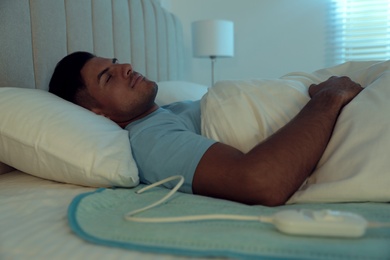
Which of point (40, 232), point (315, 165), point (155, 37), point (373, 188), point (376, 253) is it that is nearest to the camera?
point (376, 253)

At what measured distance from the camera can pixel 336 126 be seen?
35.1 inches

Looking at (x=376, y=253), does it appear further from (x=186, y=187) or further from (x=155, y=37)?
(x=155, y=37)

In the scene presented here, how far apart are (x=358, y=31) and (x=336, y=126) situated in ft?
7.35

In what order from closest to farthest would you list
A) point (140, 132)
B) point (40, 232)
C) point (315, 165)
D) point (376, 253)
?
point (376, 253) < point (40, 232) < point (315, 165) < point (140, 132)

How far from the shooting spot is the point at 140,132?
101 centimetres

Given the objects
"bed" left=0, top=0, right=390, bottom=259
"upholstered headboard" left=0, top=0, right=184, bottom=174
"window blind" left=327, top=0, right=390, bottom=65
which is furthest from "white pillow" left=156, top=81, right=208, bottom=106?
"window blind" left=327, top=0, right=390, bottom=65

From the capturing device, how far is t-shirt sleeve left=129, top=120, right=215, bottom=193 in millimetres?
878

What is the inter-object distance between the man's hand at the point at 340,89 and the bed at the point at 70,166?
31cm

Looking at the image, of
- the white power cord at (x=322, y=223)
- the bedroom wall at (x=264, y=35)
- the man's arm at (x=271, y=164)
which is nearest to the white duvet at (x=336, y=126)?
the man's arm at (x=271, y=164)

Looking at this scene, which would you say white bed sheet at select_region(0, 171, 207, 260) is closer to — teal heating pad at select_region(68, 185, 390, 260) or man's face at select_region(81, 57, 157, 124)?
teal heating pad at select_region(68, 185, 390, 260)

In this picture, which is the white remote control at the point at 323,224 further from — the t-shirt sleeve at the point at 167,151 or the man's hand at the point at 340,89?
the man's hand at the point at 340,89

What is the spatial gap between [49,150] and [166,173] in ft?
0.92

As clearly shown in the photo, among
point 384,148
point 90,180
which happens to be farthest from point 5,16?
point 384,148

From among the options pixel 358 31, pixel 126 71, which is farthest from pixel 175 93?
pixel 358 31
